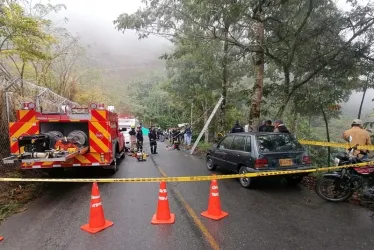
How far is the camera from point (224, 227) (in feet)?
15.5

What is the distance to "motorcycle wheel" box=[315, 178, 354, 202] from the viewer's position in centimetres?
602

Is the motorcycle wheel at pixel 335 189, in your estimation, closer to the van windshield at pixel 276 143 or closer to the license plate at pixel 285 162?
the license plate at pixel 285 162

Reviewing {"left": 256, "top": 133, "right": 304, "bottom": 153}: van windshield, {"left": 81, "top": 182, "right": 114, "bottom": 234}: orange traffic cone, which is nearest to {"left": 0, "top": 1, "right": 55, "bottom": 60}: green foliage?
{"left": 81, "top": 182, "right": 114, "bottom": 234}: orange traffic cone

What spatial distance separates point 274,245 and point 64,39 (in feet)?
58.4

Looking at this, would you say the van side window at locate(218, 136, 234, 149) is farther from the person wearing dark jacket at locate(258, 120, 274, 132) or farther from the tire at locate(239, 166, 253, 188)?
the person wearing dark jacket at locate(258, 120, 274, 132)

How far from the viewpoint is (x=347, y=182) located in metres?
5.96

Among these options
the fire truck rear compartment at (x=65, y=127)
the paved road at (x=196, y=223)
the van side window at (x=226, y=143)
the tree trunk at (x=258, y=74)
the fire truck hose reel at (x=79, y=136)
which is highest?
the tree trunk at (x=258, y=74)

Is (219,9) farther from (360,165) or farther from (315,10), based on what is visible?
(360,165)

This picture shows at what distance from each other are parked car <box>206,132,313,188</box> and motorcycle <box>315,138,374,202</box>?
3.01ft

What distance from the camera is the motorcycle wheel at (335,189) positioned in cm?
602

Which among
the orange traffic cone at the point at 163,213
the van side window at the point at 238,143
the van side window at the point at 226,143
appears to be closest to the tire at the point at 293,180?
the van side window at the point at 238,143

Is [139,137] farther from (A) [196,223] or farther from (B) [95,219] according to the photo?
(A) [196,223]

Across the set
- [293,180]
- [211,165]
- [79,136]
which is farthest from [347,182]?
[79,136]

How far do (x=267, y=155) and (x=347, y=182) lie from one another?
1.83 m
